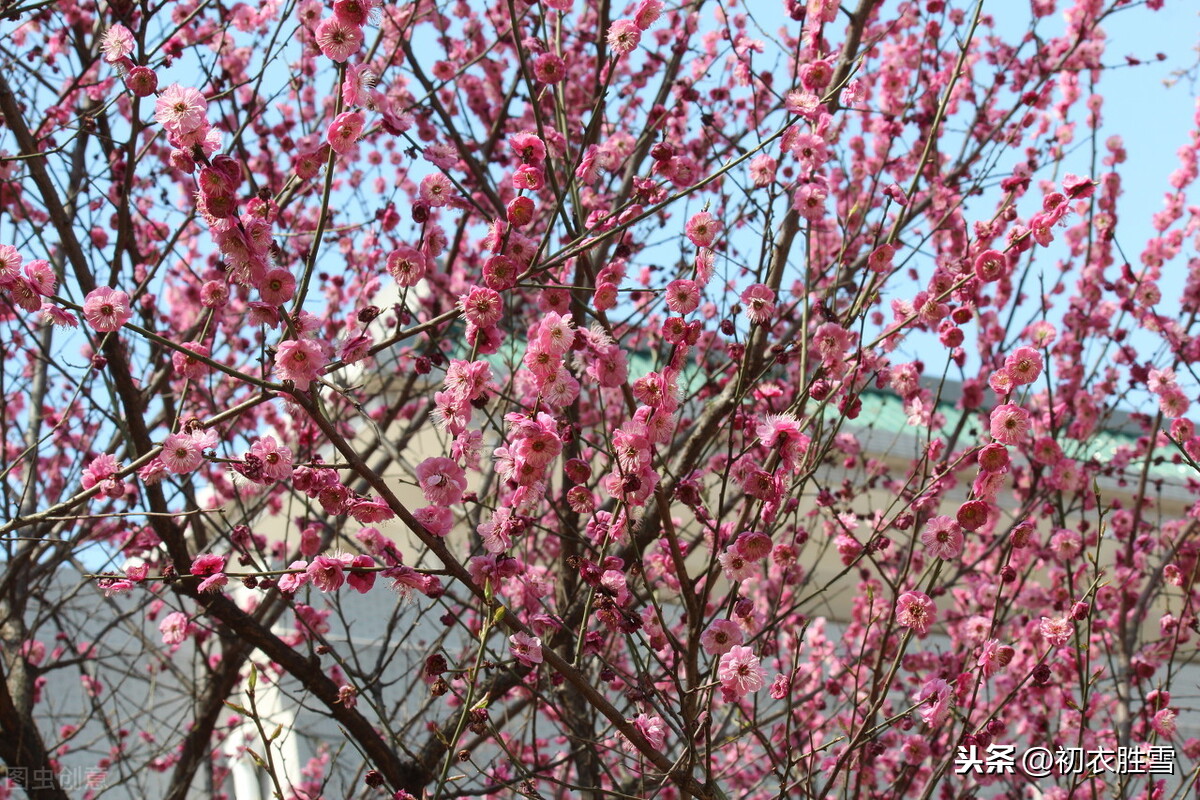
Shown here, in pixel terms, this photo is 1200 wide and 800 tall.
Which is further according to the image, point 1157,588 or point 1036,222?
point 1157,588

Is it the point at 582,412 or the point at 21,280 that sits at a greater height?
the point at 582,412

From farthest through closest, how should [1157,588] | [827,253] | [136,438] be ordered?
[827,253]
[1157,588]
[136,438]

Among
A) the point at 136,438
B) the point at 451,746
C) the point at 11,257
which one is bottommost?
the point at 451,746

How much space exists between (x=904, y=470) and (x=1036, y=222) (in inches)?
262

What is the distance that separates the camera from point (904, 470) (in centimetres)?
957

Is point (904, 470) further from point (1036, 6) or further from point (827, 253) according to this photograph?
point (1036, 6)

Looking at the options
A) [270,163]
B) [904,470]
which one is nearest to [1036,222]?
[270,163]

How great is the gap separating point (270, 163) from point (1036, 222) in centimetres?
379

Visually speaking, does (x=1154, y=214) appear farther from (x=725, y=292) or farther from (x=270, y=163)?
(x=270, y=163)

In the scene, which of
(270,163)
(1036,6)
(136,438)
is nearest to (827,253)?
(1036,6)

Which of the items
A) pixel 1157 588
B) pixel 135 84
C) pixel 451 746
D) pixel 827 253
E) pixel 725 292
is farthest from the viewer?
pixel 827 253

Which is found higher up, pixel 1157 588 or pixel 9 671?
pixel 9 671

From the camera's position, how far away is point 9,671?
4586mm

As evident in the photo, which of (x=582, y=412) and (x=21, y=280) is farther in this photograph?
(x=582, y=412)
